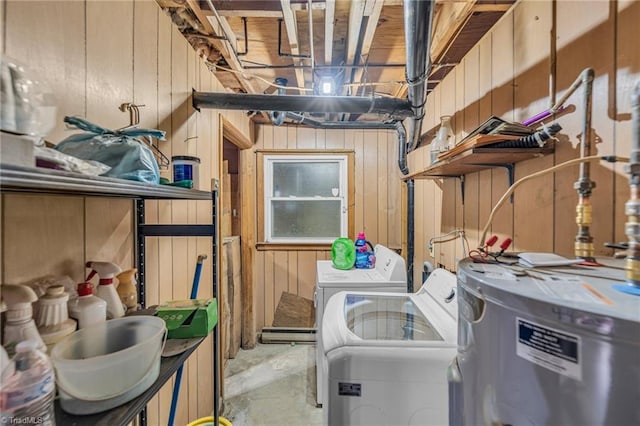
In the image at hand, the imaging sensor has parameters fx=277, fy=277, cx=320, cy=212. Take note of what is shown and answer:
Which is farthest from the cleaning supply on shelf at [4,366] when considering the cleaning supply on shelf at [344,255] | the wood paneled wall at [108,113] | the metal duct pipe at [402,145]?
the metal duct pipe at [402,145]

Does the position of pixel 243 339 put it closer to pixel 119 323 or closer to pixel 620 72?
pixel 119 323

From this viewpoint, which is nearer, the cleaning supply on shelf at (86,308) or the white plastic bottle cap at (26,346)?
the white plastic bottle cap at (26,346)

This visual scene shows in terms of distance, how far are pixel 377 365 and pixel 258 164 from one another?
8.09ft

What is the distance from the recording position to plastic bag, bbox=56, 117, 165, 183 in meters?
0.69

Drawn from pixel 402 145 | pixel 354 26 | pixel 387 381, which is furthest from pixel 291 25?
pixel 387 381

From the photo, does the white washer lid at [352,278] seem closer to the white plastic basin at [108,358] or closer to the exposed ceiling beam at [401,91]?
the white plastic basin at [108,358]

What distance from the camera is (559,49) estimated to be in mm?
1007

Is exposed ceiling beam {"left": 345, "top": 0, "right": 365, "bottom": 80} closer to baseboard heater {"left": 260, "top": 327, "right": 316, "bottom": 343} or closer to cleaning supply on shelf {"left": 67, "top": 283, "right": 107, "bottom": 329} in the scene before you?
cleaning supply on shelf {"left": 67, "top": 283, "right": 107, "bottom": 329}

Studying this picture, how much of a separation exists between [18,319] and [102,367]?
0.20m

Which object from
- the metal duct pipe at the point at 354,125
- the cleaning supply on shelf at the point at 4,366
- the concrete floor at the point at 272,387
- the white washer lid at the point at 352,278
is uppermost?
the metal duct pipe at the point at 354,125

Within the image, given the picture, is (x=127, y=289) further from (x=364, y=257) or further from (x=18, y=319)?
(x=364, y=257)

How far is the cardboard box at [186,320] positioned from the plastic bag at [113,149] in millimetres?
498

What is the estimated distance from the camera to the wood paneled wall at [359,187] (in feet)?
9.91

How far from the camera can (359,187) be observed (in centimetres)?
304
